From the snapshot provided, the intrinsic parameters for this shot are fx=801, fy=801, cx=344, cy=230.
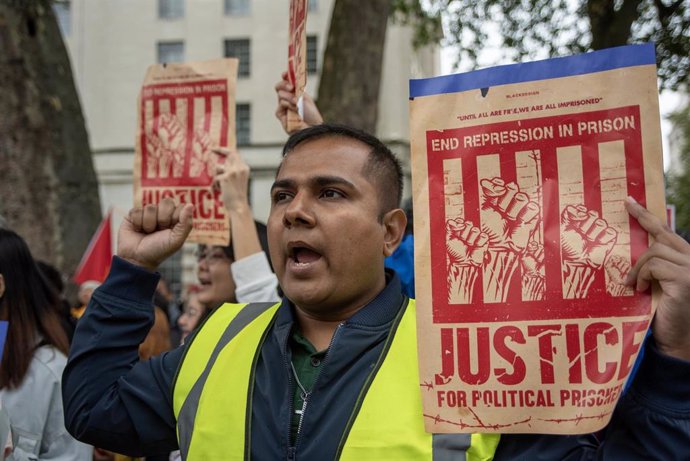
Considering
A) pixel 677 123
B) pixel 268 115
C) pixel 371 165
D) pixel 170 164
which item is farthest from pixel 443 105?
pixel 677 123

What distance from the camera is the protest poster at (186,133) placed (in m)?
3.62

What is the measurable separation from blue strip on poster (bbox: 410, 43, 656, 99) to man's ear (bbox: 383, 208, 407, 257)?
0.56 meters

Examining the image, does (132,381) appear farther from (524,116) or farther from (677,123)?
(677,123)

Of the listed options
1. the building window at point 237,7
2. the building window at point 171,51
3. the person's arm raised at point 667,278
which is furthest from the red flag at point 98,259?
the building window at point 237,7

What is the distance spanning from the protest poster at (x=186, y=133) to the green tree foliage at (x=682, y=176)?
16.3 meters

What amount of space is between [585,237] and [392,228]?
2.47 ft

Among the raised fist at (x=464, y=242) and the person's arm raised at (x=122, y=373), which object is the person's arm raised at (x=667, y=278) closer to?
the raised fist at (x=464, y=242)

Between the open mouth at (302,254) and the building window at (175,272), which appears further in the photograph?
the building window at (175,272)

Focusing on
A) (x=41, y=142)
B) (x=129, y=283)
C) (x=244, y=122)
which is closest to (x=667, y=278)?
(x=129, y=283)

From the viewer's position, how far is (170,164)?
3.66 metres

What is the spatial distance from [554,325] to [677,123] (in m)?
31.2

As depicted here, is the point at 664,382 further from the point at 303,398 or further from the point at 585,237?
the point at 303,398

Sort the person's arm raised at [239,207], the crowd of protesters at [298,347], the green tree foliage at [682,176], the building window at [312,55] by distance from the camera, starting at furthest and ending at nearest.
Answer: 1. the building window at [312,55]
2. the green tree foliage at [682,176]
3. the person's arm raised at [239,207]
4. the crowd of protesters at [298,347]

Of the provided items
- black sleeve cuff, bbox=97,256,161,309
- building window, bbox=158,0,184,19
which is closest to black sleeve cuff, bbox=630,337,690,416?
black sleeve cuff, bbox=97,256,161,309
